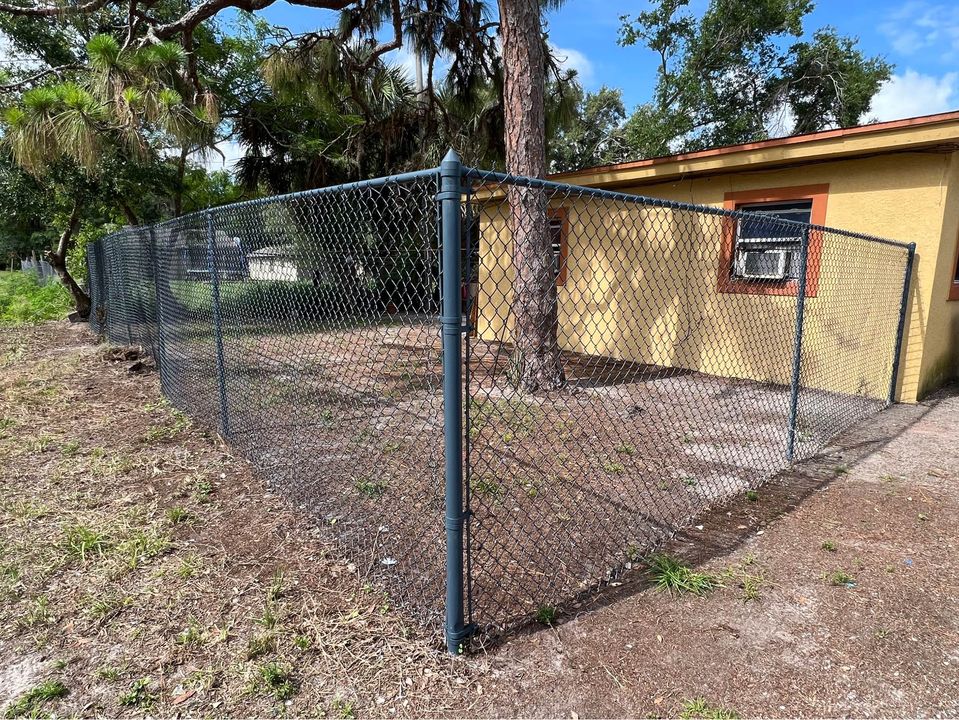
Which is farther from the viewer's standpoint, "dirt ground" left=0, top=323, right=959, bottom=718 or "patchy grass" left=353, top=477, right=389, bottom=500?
"patchy grass" left=353, top=477, right=389, bottom=500

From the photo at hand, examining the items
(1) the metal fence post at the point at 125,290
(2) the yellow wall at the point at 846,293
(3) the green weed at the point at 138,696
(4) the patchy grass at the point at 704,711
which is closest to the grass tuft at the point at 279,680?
(3) the green weed at the point at 138,696

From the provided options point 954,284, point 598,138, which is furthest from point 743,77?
point 954,284

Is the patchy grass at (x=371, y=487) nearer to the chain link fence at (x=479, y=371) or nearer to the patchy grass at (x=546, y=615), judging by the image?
the chain link fence at (x=479, y=371)

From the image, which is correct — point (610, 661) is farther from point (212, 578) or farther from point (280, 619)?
point (212, 578)

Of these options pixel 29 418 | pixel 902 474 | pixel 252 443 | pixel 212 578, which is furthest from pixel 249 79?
pixel 902 474

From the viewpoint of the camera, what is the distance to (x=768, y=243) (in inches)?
236

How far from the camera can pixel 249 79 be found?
11.7 m

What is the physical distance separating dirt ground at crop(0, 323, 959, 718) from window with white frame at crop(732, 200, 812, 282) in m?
3.15

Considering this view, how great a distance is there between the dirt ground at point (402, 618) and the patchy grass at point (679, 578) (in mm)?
48

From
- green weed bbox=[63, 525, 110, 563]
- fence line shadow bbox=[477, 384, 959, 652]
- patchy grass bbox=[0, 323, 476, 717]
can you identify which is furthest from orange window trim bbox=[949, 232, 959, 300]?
green weed bbox=[63, 525, 110, 563]

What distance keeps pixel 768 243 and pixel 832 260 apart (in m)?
0.75

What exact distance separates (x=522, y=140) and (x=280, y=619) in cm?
482

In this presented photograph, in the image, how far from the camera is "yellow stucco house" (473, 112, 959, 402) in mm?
5039

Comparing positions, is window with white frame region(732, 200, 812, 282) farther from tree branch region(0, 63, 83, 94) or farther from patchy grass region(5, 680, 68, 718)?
tree branch region(0, 63, 83, 94)
